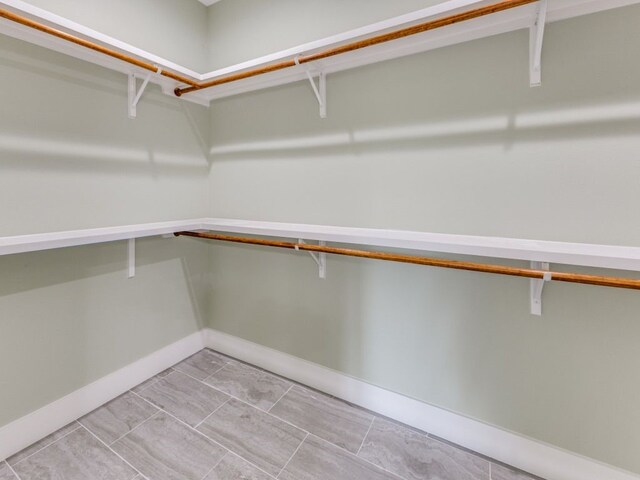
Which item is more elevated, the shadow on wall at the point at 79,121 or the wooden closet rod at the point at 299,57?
the wooden closet rod at the point at 299,57

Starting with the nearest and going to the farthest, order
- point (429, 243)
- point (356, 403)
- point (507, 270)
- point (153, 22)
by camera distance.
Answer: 1. point (507, 270)
2. point (429, 243)
3. point (356, 403)
4. point (153, 22)

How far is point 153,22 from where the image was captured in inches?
72.2

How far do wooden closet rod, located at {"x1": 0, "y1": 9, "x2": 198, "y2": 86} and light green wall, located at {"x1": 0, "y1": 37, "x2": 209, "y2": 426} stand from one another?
0.79 ft

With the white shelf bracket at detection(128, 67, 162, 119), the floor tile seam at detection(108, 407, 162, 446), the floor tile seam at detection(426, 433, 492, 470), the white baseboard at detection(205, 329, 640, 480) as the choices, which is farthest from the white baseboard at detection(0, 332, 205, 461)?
the floor tile seam at detection(426, 433, 492, 470)

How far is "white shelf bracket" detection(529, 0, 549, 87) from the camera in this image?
1.06m

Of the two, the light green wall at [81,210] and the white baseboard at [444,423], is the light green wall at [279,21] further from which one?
the white baseboard at [444,423]

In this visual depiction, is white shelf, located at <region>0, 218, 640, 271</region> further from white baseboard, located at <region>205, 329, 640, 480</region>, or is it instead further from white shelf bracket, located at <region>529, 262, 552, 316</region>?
white baseboard, located at <region>205, 329, 640, 480</region>

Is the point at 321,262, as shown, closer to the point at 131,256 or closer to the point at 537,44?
the point at 131,256

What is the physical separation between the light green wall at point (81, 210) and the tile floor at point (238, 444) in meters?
0.26

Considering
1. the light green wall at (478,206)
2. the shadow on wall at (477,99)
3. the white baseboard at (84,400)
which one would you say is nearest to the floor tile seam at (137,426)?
the white baseboard at (84,400)

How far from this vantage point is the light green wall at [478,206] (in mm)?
1123

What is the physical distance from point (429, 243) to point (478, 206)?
332 millimetres

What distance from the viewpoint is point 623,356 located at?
1.14 m

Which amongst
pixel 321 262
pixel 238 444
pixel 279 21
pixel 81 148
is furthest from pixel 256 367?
pixel 279 21
